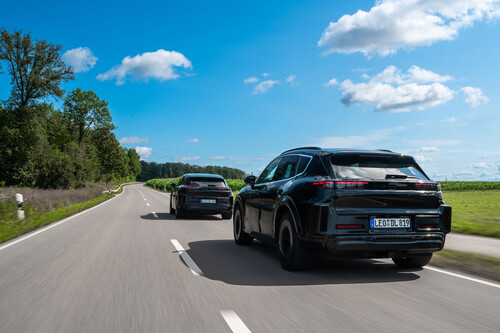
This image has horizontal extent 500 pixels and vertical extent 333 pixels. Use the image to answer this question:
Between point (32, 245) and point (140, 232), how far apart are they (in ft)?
9.00

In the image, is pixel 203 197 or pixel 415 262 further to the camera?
pixel 203 197

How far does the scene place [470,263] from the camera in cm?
620

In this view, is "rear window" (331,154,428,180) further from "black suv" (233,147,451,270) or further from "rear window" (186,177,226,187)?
"rear window" (186,177,226,187)

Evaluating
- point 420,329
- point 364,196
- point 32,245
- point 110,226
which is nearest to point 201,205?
point 110,226

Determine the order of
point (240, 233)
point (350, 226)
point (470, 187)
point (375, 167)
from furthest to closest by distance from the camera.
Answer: point (470, 187) < point (240, 233) < point (375, 167) < point (350, 226)

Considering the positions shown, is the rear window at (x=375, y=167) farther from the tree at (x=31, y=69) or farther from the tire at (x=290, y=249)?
the tree at (x=31, y=69)

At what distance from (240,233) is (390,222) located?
12.3 feet

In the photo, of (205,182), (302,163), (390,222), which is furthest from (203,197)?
(390,222)

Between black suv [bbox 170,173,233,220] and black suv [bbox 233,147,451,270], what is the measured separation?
27.3 feet

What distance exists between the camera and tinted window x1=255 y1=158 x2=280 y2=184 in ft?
24.3

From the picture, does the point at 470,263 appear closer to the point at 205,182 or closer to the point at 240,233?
the point at 240,233

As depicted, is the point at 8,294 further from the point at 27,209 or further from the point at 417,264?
the point at 27,209

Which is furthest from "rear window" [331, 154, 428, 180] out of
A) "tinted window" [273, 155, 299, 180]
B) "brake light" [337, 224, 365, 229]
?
"tinted window" [273, 155, 299, 180]

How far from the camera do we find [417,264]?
617 cm
